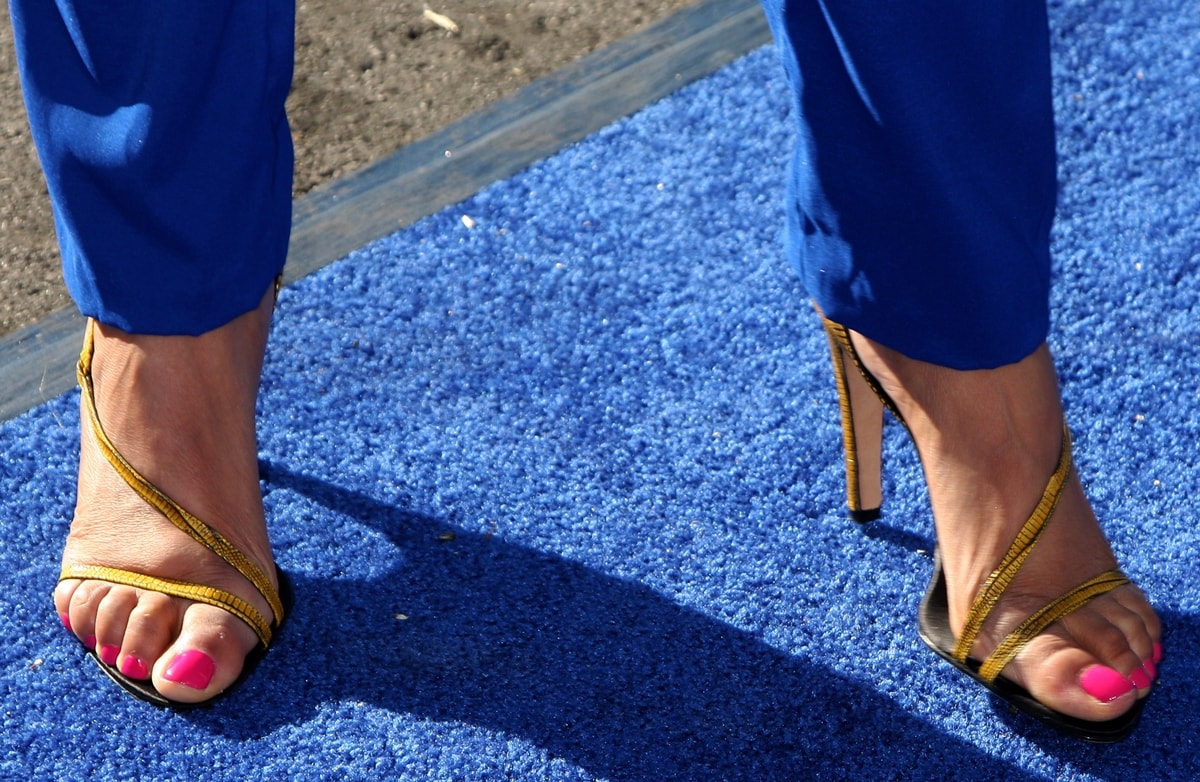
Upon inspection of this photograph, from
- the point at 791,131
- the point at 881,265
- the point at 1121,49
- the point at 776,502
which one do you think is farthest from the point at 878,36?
the point at 1121,49

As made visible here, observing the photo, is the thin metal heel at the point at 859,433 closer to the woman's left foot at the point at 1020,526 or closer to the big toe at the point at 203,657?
the woman's left foot at the point at 1020,526

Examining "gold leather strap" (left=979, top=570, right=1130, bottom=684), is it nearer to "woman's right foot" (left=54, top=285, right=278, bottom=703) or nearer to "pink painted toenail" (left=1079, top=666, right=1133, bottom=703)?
"pink painted toenail" (left=1079, top=666, right=1133, bottom=703)

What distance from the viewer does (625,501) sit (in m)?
1.20

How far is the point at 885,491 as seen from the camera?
1200 mm

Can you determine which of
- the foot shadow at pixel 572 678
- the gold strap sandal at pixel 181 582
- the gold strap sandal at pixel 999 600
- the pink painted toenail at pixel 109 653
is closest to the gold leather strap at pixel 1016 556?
the gold strap sandal at pixel 999 600

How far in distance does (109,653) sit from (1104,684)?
784 mm

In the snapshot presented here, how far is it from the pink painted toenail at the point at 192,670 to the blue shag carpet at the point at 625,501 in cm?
5

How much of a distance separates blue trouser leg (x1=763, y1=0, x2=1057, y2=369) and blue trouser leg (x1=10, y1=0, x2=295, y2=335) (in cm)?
41

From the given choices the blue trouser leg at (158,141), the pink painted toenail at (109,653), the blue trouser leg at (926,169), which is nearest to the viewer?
the blue trouser leg at (926,169)

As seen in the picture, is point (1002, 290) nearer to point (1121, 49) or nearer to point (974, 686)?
point (974, 686)

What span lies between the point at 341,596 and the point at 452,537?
11 centimetres

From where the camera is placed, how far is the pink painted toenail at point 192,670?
1020mm

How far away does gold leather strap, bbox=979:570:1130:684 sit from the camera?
1.02m

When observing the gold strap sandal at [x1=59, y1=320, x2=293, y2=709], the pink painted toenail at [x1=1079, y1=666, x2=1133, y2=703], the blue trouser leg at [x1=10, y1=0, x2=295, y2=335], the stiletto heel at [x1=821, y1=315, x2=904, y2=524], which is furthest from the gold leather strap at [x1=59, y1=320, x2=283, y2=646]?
the pink painted toenail at [x1=1079, y1=666, x2=1133, y2=703]
